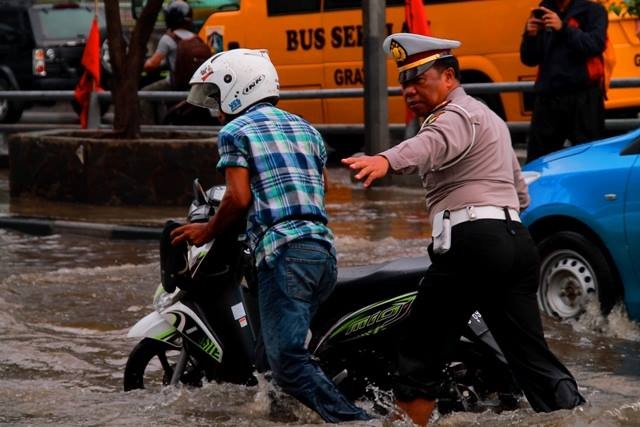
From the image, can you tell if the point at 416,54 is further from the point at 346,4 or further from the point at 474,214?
the point at 346,4

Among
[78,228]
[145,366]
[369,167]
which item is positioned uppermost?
[369,167]

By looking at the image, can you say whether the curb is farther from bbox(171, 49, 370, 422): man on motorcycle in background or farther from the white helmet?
bbox(171, 49, 370, 422): man on motorcycle in background

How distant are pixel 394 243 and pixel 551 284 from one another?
2871 millimetres

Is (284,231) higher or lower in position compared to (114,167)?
higher

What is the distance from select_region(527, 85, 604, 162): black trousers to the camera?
36.4 feet

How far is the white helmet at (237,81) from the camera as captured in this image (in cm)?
600

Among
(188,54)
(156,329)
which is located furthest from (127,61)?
(156,329)

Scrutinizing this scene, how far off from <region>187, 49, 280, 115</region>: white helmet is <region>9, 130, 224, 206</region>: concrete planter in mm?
6552

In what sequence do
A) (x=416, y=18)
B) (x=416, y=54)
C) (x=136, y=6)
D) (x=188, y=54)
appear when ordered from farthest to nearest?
(x=136, y=6) < (x=188, y=54) < (x=416, y=18) < (x=416, y=54)

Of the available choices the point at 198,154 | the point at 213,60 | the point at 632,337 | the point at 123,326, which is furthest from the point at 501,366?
the point at 198,154

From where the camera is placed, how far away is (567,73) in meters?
11.1

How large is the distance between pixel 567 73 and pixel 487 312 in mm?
5723

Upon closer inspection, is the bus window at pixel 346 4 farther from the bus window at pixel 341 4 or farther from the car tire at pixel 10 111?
the car tire at pixel 10 111

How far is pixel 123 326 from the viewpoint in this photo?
8.70 m
